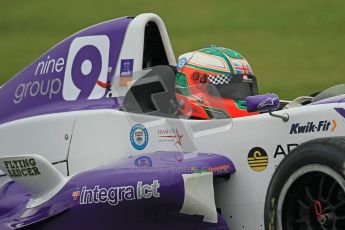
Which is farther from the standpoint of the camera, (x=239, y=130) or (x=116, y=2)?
(x=116, y=2)

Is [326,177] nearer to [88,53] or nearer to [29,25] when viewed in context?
[88,53]

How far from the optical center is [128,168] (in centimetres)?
531

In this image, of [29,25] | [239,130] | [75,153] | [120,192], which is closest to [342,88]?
[239,130]

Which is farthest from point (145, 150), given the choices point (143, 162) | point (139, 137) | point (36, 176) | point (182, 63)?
point (182, 63)

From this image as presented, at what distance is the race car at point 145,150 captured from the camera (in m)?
4.66

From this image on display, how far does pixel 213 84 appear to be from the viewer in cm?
645

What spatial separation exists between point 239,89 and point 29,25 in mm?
12660

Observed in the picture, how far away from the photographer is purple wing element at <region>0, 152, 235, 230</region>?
5.00 m

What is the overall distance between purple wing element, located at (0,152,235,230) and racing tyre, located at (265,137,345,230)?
0.53 metres

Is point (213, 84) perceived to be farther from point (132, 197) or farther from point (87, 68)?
point (132, 197)

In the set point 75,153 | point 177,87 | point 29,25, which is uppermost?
point 177,87

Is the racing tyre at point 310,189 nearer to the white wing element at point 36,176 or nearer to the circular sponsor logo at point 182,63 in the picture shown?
the white wing element at point 36,176

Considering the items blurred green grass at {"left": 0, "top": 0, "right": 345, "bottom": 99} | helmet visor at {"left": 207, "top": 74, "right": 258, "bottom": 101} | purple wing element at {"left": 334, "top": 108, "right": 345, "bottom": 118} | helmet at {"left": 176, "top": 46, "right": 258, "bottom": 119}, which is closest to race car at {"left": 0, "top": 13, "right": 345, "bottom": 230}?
purple wing element at {"left": 334, "top": 108, "right": 345, "bottom": 118}

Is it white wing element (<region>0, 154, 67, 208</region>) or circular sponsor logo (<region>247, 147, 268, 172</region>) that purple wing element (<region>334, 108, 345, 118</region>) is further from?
white wing element (<region>0, 154, 67, 208</region>)
